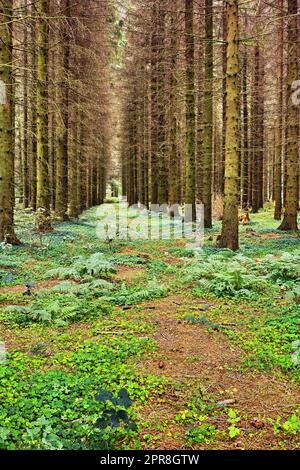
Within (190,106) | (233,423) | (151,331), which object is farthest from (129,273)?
(190,106)

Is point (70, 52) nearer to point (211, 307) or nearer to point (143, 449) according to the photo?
point (211, 307)

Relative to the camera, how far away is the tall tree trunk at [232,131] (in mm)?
10703

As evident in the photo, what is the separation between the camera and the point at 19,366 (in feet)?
14.8

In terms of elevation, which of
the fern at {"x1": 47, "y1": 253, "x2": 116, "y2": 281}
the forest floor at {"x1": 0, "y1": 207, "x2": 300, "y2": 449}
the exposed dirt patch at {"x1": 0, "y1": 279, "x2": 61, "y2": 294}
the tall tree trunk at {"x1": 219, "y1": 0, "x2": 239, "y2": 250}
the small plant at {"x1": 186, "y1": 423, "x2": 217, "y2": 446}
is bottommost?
the small plant at {"x1": 186, "y1": 423, "x2": 217, "y2": 446}

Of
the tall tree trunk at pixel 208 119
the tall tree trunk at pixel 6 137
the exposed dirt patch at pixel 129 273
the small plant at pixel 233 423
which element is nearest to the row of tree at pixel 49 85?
the tall tree trunk at pixel 6 137

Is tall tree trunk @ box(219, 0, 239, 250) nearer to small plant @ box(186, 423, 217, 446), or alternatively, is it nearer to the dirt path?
the dirt path

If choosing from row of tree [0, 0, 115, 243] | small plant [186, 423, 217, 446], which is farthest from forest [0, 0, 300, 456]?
row of tree [0, 0, 115, 243]

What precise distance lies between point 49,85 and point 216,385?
54.7 feet

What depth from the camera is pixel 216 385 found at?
4.36m

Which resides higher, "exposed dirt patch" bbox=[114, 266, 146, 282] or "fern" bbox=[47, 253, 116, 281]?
"fern" bbox=[47, 253, 116, 281]

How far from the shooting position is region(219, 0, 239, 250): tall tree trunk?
1070 cm

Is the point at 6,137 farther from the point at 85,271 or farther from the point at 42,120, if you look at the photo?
the point at 85,271

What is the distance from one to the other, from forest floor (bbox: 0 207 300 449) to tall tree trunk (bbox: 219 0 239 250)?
2.32 metres
